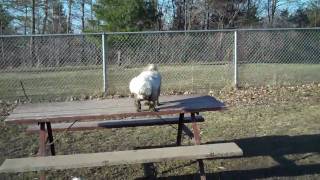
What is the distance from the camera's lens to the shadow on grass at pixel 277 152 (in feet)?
19.0

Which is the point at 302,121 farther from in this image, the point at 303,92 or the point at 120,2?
the point at 120,2

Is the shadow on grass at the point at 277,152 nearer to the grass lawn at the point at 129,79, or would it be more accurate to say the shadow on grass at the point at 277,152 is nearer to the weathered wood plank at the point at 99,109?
the weathered wood plank at the point at 99,109

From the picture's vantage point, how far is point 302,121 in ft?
27.9

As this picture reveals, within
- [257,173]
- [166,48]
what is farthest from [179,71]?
[257,173]

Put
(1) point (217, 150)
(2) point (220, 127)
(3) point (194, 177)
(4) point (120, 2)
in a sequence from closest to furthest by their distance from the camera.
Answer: (1) point (217, 150) < (3) point (194, 177) < (2) point (220, 127) < (4) point (120, 2)

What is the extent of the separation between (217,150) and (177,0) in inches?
1482

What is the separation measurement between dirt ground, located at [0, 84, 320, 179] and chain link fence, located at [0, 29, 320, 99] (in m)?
3.86

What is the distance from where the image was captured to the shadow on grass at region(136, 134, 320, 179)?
19.0ft

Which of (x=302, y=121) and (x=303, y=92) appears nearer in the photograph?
(x=302, y=121)

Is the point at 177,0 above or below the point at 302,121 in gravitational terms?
above

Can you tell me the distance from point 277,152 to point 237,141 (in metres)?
0.77

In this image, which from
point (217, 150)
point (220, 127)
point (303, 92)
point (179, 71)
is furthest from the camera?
point (179, 71)

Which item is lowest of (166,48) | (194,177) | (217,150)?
(194,177)

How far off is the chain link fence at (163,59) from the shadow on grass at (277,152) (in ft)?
20.2
